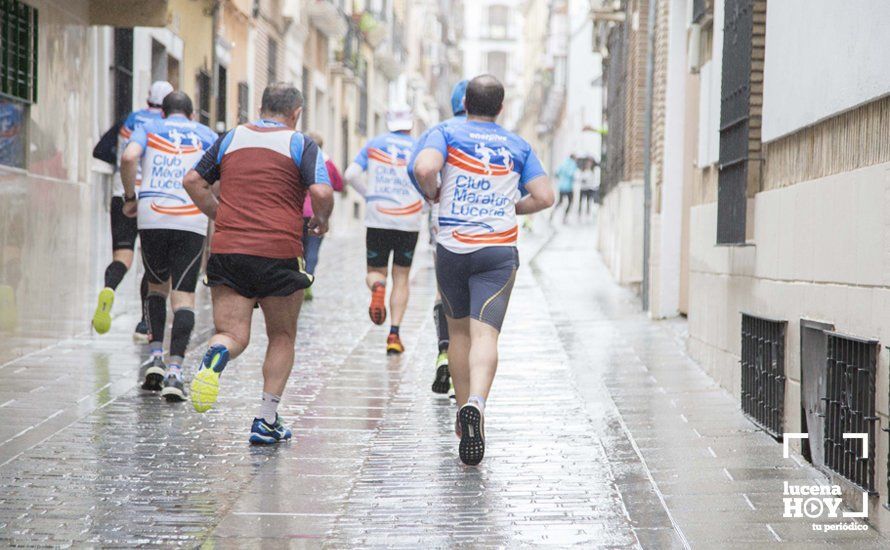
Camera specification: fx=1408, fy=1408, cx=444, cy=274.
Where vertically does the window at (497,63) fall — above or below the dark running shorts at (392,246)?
above

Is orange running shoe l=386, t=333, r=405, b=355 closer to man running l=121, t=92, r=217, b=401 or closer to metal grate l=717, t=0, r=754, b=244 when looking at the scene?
man running l=121, t=92, r=217, b=401

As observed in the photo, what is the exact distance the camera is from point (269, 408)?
6656 millimetres

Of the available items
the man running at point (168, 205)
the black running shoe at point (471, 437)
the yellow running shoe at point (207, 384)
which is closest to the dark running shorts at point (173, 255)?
the man running at point (168, 205)

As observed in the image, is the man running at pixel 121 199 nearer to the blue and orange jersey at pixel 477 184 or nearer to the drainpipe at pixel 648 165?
the blue and orange jersey at pixel 477 184

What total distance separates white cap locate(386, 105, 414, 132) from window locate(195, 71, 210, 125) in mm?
6767

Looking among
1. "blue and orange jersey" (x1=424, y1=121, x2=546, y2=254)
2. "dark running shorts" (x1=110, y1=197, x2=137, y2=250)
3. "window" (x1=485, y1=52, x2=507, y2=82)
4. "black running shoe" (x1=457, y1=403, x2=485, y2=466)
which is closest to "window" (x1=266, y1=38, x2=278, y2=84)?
"dark running shorts" (x1=110, y1=197, x2=137, y2=250)

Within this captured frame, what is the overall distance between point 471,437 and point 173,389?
7.67ft

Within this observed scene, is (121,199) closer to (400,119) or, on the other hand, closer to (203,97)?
(400,119)

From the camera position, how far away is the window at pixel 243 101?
2078 cm

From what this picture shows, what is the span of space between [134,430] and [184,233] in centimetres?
182

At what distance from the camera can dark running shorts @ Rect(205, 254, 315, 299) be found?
6578 mm

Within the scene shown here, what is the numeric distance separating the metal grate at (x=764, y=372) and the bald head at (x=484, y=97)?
175 cm

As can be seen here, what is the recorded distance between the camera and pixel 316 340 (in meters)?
11.1

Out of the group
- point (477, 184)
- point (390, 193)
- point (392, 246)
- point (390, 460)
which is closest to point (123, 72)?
point (390, 193)
